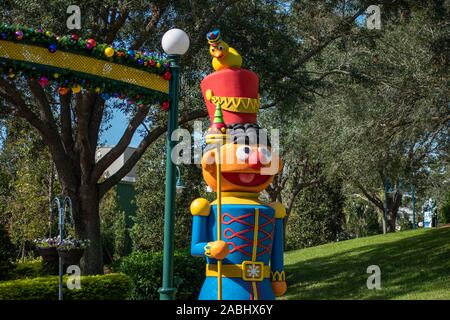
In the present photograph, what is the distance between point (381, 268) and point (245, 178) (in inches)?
350

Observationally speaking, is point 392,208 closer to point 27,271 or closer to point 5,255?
point 27,271

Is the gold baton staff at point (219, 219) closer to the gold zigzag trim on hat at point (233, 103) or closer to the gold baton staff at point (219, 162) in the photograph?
the gold baton staff at point (219, 162)

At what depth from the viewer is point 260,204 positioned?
24.9 feet

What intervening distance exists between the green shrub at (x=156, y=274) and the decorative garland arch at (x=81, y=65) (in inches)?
191

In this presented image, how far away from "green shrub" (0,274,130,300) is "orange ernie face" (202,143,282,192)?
15.2 ft

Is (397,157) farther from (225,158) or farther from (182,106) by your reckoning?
(225,158)

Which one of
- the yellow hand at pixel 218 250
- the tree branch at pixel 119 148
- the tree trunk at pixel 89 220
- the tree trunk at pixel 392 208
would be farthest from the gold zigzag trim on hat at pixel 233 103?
the tree trunk at pixel 392 208

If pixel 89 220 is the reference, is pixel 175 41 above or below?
above

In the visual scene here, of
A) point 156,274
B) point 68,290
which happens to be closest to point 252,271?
point 156,274

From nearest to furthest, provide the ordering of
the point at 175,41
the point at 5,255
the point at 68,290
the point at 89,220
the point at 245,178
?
the point at 175,41
the point at 245,178
the point at 68,290
the point at 89,220
the point at 5,255

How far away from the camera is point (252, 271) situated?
7.27 metres

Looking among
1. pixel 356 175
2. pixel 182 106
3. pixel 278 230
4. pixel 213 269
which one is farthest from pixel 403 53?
Result: pixel 213 269

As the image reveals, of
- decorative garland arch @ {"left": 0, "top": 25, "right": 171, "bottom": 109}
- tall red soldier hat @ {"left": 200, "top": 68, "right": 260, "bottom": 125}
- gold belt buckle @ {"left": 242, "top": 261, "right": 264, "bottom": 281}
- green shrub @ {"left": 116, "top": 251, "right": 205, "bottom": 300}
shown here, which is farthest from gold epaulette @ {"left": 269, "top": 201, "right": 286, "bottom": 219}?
green shrub @ {"left": 116, "top": 251, "right": 205, "bottom": 300}

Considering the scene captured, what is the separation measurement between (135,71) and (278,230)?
8.92 feet
